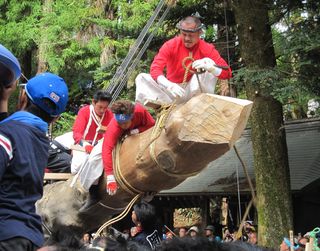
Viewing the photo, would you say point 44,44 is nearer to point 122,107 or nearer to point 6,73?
point 122,107

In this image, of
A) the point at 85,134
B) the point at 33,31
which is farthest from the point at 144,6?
the point at 85,134

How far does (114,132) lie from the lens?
556cm

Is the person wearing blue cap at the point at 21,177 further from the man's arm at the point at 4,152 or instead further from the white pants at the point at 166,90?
the white pants at the point at 166,90

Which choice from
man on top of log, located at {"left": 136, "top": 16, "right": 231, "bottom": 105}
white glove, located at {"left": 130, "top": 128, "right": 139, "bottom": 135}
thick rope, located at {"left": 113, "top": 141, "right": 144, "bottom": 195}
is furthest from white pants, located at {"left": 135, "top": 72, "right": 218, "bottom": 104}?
thick rope, located at {"left": 113, "top": 141, "right": 144, "bottom": 195}

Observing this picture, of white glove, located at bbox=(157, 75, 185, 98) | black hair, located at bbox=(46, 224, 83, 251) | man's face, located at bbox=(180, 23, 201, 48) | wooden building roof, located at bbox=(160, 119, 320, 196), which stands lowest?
wooden building roof, located at bbox=(160, 119, 320, 196)

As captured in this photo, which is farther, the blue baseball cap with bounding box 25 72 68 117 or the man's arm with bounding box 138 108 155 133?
the man's arm with bounding box 138 108 155 133

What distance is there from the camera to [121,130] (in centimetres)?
560

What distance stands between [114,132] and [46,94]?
2659 millimetres

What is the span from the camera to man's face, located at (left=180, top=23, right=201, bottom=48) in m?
5.51

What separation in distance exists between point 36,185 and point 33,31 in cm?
1539

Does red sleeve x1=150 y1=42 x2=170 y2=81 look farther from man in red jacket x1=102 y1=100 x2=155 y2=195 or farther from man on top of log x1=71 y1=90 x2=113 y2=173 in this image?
man on top of log x1=71 y1=90 x2=113 y2=173

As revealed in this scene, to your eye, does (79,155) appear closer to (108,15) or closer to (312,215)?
(312,215)

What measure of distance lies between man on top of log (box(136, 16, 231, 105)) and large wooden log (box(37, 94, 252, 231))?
35 centimetres

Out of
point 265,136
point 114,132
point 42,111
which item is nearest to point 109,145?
point 114,132
